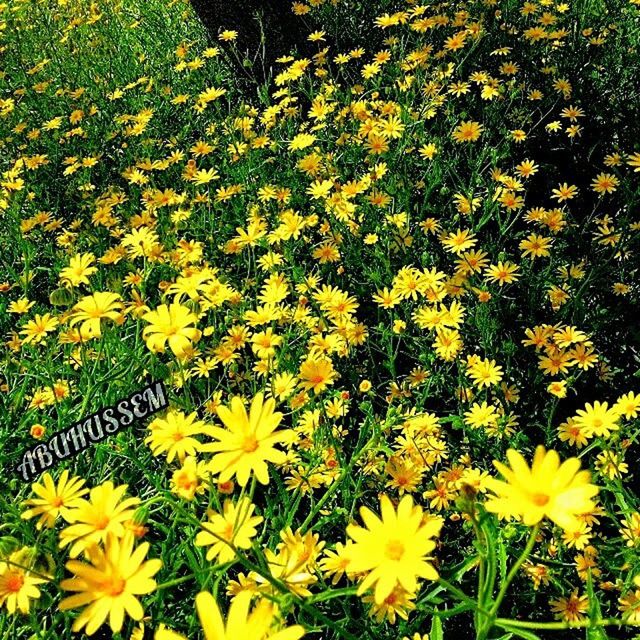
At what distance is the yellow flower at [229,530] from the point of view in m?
1.01

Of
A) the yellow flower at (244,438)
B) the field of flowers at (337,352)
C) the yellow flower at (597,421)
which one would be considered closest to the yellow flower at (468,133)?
the field of flowers at (337,352)

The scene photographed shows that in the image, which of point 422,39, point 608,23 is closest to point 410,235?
point 422,39

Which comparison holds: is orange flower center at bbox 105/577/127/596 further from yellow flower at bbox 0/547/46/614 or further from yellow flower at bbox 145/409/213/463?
yellow flower at bbox 145/409/213/463

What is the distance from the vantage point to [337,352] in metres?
2.11

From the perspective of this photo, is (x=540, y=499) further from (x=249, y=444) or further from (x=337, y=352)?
(x=337, y=352)

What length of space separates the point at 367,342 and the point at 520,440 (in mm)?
522

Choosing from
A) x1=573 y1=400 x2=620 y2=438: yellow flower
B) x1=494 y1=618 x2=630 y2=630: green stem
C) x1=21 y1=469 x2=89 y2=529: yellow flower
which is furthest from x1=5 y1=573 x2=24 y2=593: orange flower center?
x1=573 y1=400 x2=620 y2=438: yellow flower

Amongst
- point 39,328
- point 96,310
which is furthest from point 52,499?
point 39,328

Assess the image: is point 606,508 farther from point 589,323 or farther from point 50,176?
point 50,176

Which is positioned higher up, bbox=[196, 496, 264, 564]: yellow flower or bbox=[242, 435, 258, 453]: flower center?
bbox=[242, 435, 258, 453]: flower center

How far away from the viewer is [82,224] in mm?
3186

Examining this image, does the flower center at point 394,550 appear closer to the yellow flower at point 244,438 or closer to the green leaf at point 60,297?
the yellow flower at point 244,438

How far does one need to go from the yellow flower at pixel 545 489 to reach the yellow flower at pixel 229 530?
35 centimetres

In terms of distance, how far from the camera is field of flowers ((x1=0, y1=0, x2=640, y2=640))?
3.44 ft
